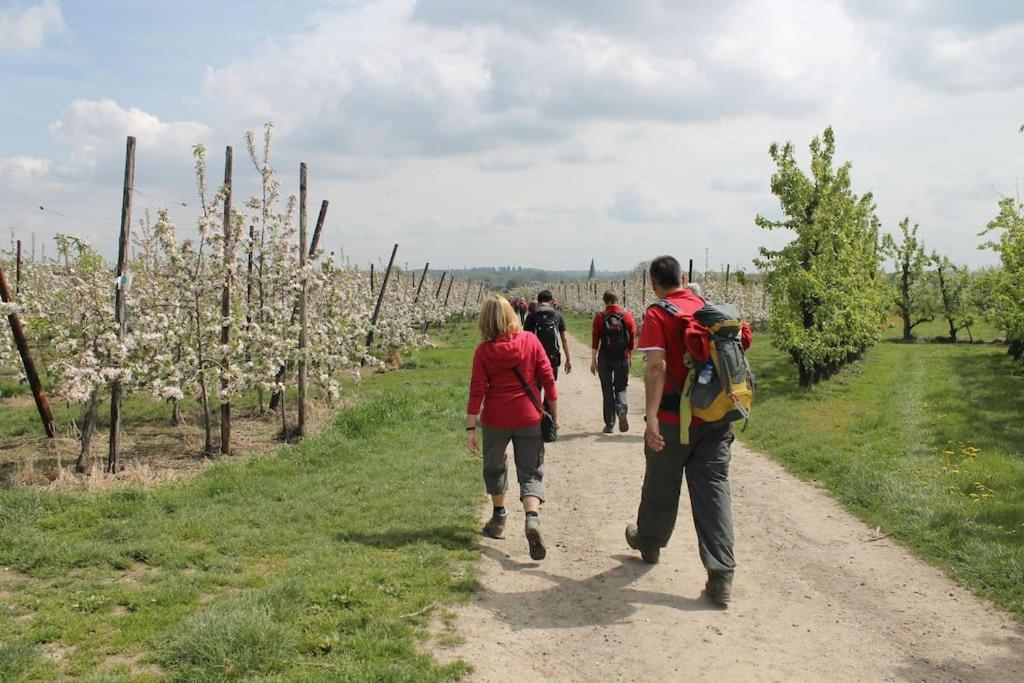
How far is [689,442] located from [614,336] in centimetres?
551

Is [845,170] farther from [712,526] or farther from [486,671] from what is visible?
[486,671]

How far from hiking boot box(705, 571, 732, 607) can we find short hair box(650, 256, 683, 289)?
2.03 m

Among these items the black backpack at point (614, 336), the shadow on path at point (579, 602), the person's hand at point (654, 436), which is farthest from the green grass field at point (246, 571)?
the black backpack at point (614, 336)

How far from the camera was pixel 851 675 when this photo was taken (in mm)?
4180

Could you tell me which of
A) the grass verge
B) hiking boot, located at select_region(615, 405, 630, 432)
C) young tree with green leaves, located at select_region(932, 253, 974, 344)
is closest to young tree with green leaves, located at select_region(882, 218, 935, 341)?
young tree with green leaves, located at select_region(932, 253, 974, 344)

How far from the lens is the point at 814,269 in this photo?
1551 centimetres

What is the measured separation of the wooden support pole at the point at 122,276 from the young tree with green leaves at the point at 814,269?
39.7 ft

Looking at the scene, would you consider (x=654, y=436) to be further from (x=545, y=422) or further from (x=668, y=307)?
(x=545, y=422)

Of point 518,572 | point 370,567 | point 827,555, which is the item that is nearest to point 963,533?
point 827,555

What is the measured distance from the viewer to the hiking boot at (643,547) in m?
5.76

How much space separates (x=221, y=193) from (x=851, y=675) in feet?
30.7

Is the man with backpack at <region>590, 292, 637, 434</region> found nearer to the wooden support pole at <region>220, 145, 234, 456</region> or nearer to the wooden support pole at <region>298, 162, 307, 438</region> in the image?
the wooden support pole at <region>298, 162, 307, 438</region>

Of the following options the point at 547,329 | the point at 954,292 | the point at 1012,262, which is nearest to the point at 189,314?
the point at 547,329

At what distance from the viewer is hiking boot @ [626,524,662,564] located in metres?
5.76
